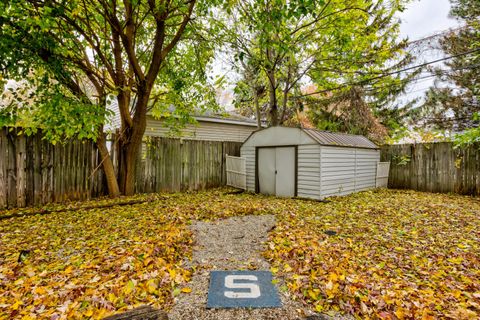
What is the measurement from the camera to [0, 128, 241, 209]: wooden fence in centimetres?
562

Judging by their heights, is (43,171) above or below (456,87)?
below

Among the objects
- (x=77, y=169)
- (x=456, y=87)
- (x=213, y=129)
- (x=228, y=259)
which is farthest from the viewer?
(x=456, y=87)

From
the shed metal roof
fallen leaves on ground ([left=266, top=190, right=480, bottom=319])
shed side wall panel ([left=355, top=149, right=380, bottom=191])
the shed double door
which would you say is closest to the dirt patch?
fallen leaves on ground ([left=266, top=190, right=480, bottom=319])

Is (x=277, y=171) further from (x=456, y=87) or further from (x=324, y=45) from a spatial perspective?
(x=456, y=87)

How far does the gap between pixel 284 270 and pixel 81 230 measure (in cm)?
346

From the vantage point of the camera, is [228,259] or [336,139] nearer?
[228,259]

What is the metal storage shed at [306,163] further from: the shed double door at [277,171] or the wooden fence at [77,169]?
the wooden fence at [77,169]

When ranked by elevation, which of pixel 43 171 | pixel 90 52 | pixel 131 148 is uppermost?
pixel 90 52

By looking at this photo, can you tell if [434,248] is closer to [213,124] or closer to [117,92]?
[117,92]

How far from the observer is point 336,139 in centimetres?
832

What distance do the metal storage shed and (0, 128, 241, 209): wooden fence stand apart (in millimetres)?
1691

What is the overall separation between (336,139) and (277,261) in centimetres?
608

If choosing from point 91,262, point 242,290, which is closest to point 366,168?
point 242,290

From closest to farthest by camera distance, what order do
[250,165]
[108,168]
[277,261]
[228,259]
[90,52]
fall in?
[277,261], [228,259], [108,168], [90,52], [250,165]
